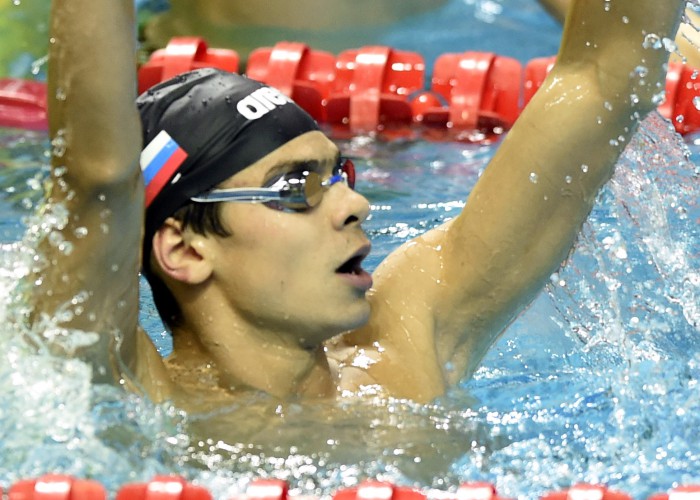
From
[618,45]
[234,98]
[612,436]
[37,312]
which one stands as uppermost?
[618,45]

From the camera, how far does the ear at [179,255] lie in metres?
1.85

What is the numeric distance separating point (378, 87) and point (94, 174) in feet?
9.32

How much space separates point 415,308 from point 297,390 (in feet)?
0.96

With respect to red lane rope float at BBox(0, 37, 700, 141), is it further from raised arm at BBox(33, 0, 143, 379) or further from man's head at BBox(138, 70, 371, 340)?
raised arm at BBox(33, 0, 143, 379)

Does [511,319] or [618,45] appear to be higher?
[618,45]

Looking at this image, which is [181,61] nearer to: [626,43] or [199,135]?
[199,135]

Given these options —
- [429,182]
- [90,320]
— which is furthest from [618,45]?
[429,182]

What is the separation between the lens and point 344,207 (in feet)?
6.14

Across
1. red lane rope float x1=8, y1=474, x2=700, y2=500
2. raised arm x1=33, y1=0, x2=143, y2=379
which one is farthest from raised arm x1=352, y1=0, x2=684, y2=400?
raised arm x1=33, y1=0, x2=143, y2=379

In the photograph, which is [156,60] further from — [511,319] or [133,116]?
[133,116]

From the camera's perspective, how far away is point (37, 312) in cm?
163

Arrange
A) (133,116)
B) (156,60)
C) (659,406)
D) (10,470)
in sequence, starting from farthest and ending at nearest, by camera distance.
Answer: (156,60) < (659,406) < (10,470) < (133,116)

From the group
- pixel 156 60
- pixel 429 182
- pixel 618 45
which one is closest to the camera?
pixel 618 45

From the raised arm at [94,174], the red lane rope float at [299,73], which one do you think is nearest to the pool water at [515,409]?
the raised arm at [94,174]
